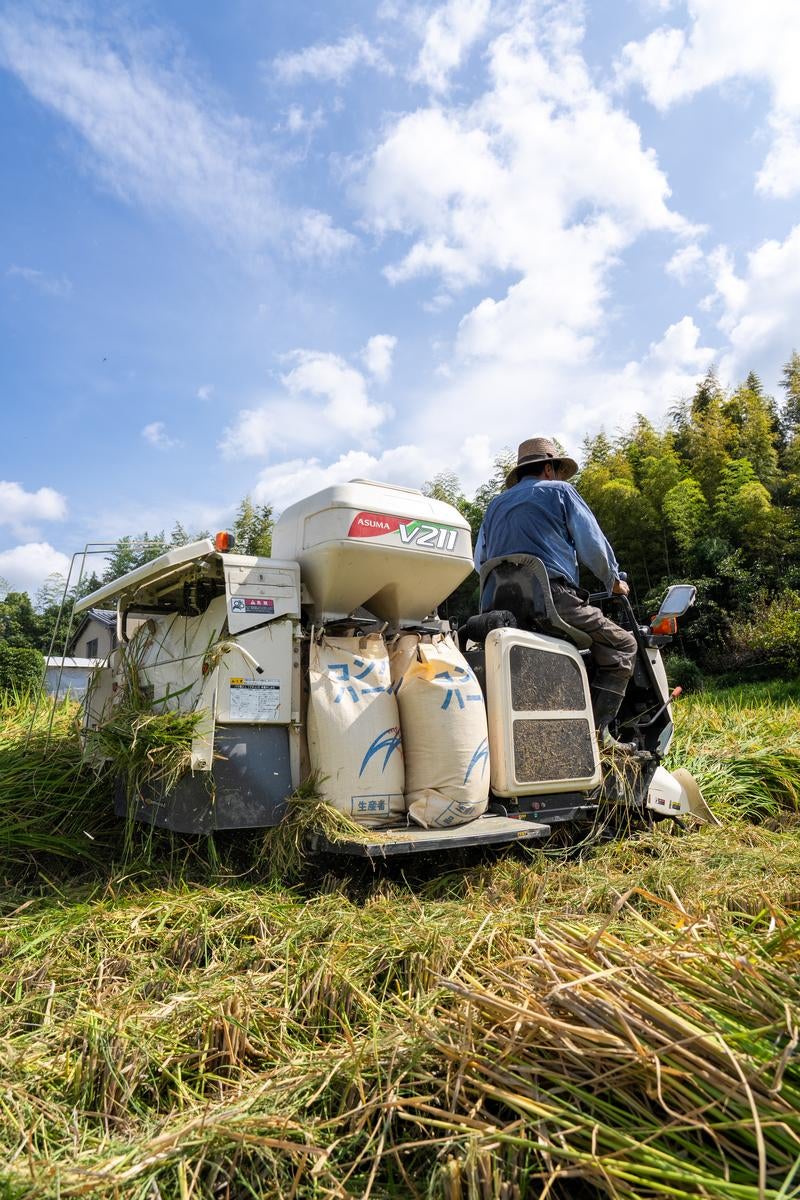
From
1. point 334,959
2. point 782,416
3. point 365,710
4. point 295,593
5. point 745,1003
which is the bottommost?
point 334,959

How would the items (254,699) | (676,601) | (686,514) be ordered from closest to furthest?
(254,699) → (676,601) → (686,514)

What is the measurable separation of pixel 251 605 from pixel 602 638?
192 centimetres

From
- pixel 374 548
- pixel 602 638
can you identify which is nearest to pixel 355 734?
pixel 374 548

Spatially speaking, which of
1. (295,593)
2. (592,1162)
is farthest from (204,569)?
(592,1162)

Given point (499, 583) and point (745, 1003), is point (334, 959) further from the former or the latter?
point (499, 583)

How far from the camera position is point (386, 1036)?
1.92 m

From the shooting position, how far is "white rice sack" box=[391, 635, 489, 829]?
3395 mm

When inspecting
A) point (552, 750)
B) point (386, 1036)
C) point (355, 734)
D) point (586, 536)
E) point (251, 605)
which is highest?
point (586, 536)

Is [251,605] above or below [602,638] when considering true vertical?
above

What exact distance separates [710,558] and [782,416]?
6.80 metres

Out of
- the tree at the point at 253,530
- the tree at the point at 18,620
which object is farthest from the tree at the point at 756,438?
the tree at the point at 18,620

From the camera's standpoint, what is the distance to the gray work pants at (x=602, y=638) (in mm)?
4148

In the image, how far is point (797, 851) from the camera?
155 inches

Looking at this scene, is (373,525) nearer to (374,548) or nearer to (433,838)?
(374,548)
